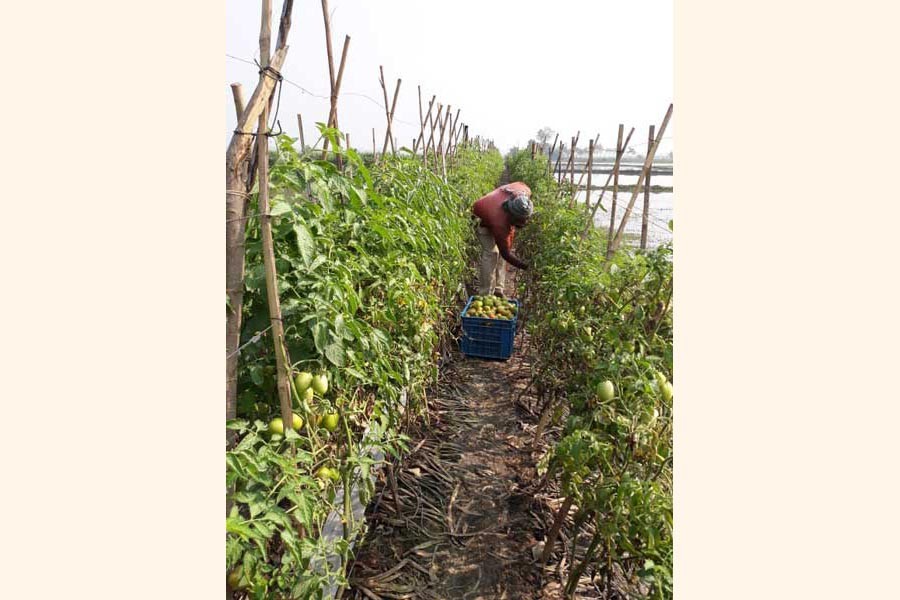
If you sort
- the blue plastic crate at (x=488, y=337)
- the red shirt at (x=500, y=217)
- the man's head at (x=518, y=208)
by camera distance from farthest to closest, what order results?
the red shirt at (x=500, y=217) < the man's head at (x=518, y=208) < the blue plastic crate at (x=488, y=337)

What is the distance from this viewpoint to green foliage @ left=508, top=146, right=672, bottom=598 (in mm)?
1657

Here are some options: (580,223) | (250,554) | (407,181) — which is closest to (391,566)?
(250,554)

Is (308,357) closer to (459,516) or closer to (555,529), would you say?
(555,529)

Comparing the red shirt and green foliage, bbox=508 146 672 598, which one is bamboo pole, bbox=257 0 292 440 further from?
the red shirt

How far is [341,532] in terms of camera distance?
2.18 meters

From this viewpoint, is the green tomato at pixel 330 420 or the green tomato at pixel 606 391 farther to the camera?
the green tomato at pixel 606 391

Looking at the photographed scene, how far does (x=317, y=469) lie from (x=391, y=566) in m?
0.92

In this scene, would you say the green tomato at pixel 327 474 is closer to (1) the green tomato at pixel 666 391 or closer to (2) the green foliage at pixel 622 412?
(2) the green foliage at pixel 622 412

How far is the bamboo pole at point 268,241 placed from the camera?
1202 mm

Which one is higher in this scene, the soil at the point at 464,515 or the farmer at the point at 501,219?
the farmer at the point at 501,219

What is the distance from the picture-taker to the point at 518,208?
5.16m

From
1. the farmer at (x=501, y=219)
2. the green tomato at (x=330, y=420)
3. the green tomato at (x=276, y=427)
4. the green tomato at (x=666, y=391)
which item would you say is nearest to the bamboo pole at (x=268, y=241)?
the green tomato at (x=276, y=427)

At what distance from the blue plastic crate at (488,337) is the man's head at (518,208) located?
1.16 m

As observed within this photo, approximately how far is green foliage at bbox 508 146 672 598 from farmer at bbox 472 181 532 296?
209cm
